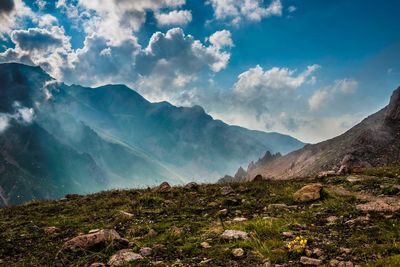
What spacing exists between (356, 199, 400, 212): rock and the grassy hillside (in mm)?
33

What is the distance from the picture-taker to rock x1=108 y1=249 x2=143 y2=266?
28.4 feet

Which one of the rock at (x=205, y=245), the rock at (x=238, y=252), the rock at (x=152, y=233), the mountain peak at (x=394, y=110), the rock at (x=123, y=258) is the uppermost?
the mountain peak at (x=394, y=110)

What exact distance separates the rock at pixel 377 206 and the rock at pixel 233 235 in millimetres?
4921

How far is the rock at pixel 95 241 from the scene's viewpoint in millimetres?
9797

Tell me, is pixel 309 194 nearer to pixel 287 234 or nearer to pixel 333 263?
pixel 287 234

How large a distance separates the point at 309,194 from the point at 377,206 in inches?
127

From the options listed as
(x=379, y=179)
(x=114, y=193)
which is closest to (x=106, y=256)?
(x=114, y=193)

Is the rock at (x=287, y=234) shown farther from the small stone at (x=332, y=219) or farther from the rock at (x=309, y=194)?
the rock at (x=309, y=194)

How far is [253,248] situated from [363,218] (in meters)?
4.32

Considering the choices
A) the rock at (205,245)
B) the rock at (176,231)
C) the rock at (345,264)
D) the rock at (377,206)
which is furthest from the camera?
the rock at (377,206)

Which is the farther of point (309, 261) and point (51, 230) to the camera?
point (51, 230)

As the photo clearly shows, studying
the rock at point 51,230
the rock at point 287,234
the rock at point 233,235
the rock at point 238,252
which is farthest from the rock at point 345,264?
the rock at point 51,230

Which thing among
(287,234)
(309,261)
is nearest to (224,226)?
(287,234)

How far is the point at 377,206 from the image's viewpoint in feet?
40.5
